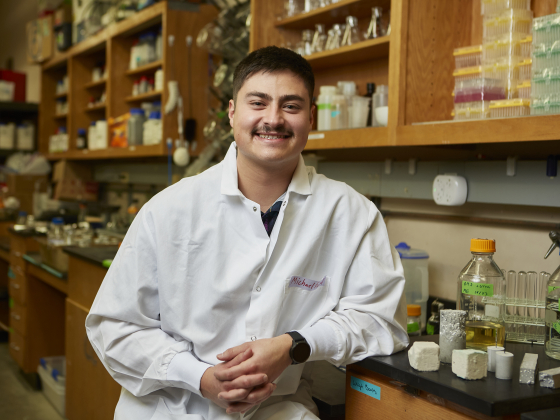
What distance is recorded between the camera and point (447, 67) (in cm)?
181

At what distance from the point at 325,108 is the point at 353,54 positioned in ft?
0.75

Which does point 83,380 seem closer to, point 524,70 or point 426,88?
point 426,88

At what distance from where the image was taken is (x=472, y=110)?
160 cm

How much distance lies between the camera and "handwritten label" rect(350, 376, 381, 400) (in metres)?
1.25

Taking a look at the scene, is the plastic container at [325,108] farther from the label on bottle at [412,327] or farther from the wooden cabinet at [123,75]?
the wooden cabinet at [123,75]

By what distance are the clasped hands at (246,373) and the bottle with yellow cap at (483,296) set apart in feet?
1.54

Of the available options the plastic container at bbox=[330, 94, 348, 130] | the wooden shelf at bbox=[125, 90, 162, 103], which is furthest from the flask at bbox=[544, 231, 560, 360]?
the wooden shelf at bbox=[125, 90, 162, 103]

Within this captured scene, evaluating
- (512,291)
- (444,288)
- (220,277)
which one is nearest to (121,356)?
(220,277)

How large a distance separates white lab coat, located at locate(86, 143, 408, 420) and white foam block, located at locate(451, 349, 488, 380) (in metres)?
0.19

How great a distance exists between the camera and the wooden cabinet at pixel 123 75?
323cm

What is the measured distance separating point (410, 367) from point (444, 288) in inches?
35.4

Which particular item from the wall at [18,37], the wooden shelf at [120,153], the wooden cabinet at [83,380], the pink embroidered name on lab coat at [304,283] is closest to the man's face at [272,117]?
the pink embroidered name on lab coat at [304,283]

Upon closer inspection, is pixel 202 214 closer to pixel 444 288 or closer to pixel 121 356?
pixel 121 356

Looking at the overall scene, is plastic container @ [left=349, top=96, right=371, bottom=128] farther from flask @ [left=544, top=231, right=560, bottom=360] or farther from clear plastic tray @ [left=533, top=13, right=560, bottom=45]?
flask @ [left=544, top=231, right=560, bottom=360]
